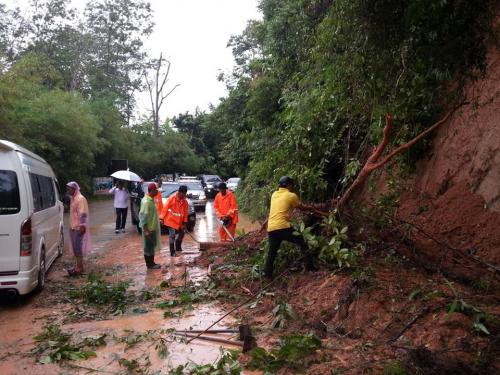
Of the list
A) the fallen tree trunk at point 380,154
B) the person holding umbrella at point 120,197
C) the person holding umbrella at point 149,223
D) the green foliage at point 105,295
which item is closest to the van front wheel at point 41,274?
the green foliage at point 105,295

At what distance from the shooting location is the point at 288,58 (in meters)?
Answer: 13.8

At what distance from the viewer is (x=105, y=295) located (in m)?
7.27

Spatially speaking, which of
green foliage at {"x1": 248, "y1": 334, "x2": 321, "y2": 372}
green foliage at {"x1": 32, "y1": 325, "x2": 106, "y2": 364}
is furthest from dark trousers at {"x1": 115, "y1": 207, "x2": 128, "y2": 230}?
green foliage at {"x1": 248, "y1": 334, "x2": 321, "y2": 372}

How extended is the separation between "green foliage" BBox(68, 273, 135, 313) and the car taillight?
3.68 feet

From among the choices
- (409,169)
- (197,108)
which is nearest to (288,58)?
(409,169)

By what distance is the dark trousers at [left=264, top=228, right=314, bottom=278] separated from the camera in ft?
22.8

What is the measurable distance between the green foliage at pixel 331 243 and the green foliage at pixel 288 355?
160cm

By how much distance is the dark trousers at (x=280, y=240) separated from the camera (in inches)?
274

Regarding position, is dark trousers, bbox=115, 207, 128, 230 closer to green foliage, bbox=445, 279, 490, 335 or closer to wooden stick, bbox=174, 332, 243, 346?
wooden stick, bbox=174, 332, 243, 346

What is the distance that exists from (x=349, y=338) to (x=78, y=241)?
224 inches

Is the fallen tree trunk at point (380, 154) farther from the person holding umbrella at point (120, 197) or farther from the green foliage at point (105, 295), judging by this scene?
the person holding umbrella at point (120, 197)

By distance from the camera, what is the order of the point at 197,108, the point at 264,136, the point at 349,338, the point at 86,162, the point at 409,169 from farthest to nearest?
the point at 197,108 → the point at 86,162 → the point at 264,136 → the point at 409,169 → the point at 349,338

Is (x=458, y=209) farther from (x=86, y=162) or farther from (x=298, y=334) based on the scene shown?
(x=86, y=162)

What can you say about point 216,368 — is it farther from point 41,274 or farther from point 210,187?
point 210,187
